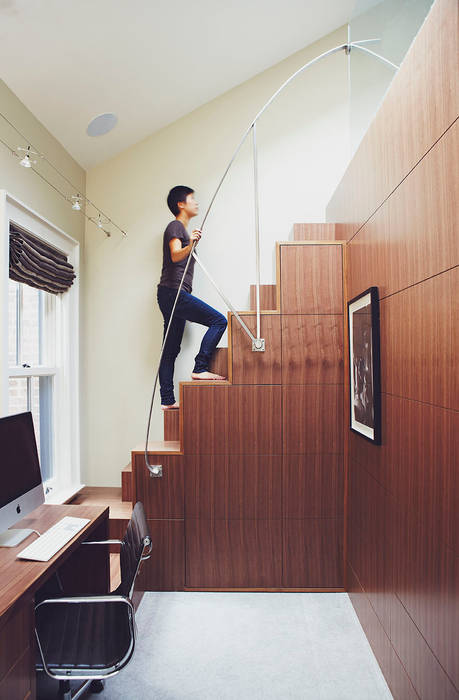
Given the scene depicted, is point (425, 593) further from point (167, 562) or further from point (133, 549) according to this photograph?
point (167, 562)

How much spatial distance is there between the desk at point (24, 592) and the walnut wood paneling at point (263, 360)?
3.65ft

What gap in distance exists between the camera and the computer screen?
175 cm

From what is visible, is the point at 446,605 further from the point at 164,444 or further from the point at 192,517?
the point at 164,444

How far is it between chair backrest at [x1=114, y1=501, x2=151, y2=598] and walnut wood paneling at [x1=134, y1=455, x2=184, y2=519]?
35.2 inches

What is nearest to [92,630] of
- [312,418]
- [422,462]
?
[422,462]

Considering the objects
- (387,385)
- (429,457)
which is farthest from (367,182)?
(429,457)

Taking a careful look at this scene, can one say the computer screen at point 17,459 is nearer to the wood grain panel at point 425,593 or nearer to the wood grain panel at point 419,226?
the wood grain panel at point 425,593

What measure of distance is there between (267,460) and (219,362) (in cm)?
70

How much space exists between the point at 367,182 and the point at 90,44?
1.77 m

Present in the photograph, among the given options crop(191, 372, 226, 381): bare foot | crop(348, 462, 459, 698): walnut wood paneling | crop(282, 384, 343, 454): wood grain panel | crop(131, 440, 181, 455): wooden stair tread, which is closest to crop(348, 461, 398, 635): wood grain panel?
crop(348, 462, 459, 698): walnut wood paneling

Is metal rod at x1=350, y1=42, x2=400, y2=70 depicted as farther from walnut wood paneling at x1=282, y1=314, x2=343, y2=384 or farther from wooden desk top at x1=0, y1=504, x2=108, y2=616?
wooden desk top at x1=0, y1=504, x2=108, y2=616

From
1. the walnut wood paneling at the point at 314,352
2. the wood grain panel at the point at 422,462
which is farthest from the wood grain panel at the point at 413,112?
the wood grain panel at the point at 422,462

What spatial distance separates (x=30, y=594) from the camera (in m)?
1.41

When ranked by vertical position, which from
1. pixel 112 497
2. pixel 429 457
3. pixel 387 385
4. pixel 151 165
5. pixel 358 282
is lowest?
pixel 112 497
